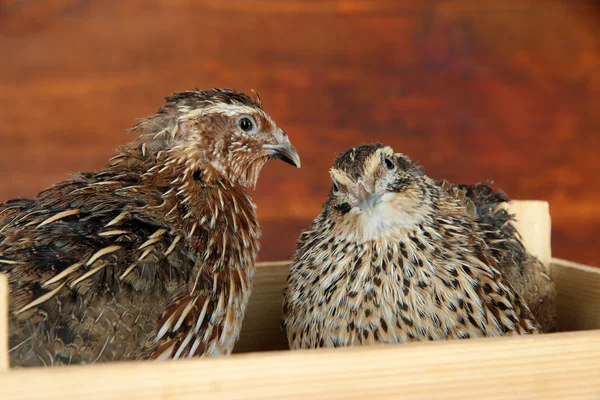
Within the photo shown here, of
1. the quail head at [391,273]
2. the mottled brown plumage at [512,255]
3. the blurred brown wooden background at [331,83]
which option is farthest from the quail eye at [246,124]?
the blurred brown wooden background at [331,83]

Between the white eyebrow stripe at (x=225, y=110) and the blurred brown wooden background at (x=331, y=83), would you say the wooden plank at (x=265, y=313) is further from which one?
the blurred brown wooden background at (x=331, y=83)

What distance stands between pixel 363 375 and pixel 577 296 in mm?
896

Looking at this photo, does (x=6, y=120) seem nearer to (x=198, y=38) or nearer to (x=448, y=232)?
(x=198, y=38)

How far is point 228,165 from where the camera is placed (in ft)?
4.95

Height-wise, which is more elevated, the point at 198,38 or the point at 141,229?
the point at 198,38

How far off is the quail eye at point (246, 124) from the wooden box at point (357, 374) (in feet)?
2.34

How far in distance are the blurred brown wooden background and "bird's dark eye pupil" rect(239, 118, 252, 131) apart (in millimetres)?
1386

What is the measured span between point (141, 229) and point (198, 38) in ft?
5.93

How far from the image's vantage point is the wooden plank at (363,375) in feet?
2.79

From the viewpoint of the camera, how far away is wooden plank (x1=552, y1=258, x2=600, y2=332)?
1.53 m

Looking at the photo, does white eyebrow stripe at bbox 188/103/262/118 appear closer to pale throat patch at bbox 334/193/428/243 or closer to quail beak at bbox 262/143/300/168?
quail beak at bbox 262/143/300/168

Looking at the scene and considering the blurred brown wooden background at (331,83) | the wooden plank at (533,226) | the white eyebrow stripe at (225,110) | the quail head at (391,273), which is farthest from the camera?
the blurred brown wooden background at (331,83)

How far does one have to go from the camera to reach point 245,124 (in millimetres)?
1550

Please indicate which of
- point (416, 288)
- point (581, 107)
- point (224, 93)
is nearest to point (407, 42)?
point (581, 107)
